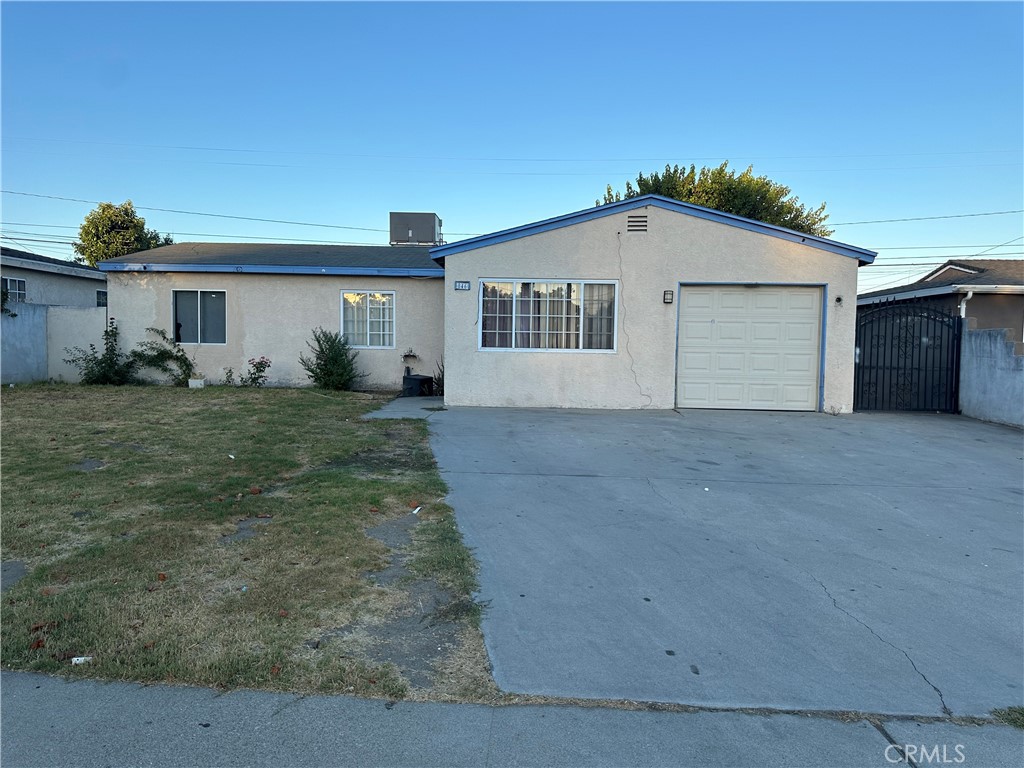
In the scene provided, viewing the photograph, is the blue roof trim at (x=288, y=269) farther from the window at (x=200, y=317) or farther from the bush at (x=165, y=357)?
the bush at (x=165, y=357)

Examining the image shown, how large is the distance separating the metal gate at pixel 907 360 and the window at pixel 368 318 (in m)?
10.7

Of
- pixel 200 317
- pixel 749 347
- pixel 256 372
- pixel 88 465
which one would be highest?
pixel 200 317

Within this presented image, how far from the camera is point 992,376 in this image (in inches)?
505

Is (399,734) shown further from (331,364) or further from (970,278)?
(970,278)

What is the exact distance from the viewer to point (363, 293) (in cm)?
1683

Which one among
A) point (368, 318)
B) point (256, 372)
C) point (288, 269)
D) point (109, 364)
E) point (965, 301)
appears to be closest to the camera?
point (288, 269)

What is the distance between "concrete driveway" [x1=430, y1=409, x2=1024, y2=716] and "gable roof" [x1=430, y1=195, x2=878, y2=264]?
194 inches

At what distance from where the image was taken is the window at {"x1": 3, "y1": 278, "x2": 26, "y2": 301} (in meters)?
18.7

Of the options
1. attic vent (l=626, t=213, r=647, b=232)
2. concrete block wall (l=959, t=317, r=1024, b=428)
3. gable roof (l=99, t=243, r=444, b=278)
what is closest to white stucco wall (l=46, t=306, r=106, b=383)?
gable roof (l=99, t=243, r=444, b=278)

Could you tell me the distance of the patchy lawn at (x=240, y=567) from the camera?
11.4 ft

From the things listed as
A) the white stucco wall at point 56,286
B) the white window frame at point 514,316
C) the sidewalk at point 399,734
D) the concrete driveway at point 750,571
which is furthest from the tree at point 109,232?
the sidewalk at point 399,734

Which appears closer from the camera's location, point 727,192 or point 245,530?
point 245,530

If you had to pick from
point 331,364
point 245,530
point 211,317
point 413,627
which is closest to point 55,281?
point 211,317

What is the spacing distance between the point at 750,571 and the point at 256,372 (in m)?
14.3
